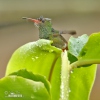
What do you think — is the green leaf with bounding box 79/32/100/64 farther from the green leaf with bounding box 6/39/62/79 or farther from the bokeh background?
the bokeh background

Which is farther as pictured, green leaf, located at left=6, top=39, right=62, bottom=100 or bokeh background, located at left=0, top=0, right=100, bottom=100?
bokeh background, located at left=0, top=0, right=100, bottom=100

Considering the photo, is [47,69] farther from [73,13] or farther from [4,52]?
[73,13]

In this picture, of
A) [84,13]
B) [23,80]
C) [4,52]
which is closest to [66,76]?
[23,80]

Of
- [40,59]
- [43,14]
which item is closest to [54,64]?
[40,59]

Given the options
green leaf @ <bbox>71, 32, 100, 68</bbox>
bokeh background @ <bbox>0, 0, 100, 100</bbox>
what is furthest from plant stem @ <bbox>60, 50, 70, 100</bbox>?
bokeh background @ <bbox>0, 0, 100, 100</bbox>

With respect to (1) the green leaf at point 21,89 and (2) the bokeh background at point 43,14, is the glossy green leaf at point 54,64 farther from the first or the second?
(2) the bokeh background at point 43,14

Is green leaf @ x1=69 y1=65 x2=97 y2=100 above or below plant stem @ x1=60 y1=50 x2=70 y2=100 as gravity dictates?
below

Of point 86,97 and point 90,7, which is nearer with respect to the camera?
point 86,97
